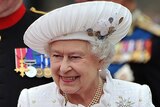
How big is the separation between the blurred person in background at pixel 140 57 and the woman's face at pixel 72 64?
2.12m

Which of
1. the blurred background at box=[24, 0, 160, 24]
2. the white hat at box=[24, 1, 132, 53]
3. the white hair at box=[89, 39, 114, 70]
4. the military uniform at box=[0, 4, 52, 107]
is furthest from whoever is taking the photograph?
the blurred background at box=[24, 0, 160, 24]

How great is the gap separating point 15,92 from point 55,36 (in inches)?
28.8

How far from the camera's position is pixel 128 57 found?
5355 mm

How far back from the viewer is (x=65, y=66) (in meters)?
2.95

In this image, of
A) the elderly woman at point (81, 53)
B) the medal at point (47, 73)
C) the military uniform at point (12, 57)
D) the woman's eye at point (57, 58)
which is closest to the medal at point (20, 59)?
the military uniform at point (12, 57)

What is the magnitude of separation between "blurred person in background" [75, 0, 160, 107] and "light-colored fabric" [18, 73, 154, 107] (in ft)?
6.03

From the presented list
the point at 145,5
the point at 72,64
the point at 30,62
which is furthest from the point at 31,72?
the point at 145,5

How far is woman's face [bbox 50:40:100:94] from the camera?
2963 mm

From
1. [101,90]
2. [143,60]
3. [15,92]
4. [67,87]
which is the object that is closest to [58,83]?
[67,87]

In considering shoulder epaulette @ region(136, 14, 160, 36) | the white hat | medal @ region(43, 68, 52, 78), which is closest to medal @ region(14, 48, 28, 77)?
medal @ region(43, 68, 52, 78)

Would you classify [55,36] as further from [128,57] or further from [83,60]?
[128,57]

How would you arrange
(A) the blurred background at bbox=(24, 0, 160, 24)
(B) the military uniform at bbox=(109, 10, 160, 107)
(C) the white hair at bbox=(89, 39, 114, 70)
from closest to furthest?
1. (C) the white hair at bbox=(89, 39, 114, 70)
2. (B) the military uniform at bbox=(109, 10, 160, 107)
3. (A) the blurred background at bbox=(24, 0, 160, 24)

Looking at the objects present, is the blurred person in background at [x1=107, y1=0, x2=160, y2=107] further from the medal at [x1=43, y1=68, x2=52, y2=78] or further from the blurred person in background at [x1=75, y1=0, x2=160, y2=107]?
the medal at [x1=43, y1=68, x2=52, y2=78]

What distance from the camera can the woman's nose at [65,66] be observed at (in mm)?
2953
